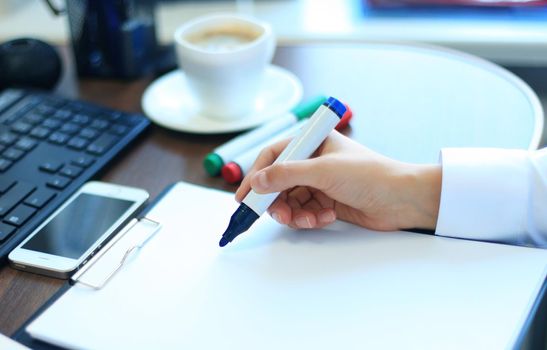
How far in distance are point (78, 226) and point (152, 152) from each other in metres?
0.16

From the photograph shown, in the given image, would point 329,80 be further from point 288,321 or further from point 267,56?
point 288,321

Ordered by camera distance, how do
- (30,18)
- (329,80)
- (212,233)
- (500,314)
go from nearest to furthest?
(500,314) → (212,233) → (329,80) → (30,18)

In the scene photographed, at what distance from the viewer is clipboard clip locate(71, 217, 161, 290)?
53 centimetres

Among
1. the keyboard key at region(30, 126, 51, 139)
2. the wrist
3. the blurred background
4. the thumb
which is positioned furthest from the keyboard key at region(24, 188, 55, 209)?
the blurred background

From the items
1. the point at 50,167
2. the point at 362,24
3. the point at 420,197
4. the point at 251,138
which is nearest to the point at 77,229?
the point at 50,167

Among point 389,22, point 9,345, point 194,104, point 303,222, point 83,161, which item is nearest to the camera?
point 9,345

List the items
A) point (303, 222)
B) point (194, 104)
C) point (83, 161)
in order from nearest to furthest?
point (303, 222) < point (83, 161) < point (194, 104)

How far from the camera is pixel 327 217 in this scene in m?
0.58

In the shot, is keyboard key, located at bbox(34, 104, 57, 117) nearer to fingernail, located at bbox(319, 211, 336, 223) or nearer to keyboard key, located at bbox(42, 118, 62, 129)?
keyboard key, located at bbox(42, 118, 62, 129)

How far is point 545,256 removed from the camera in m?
0.53

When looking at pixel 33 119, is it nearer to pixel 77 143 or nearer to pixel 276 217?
pixel 77 143

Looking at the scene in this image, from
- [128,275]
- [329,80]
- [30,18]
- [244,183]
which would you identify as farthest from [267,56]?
[30,18]

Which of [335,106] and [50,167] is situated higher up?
[335,106]

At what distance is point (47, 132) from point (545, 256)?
0.52m
